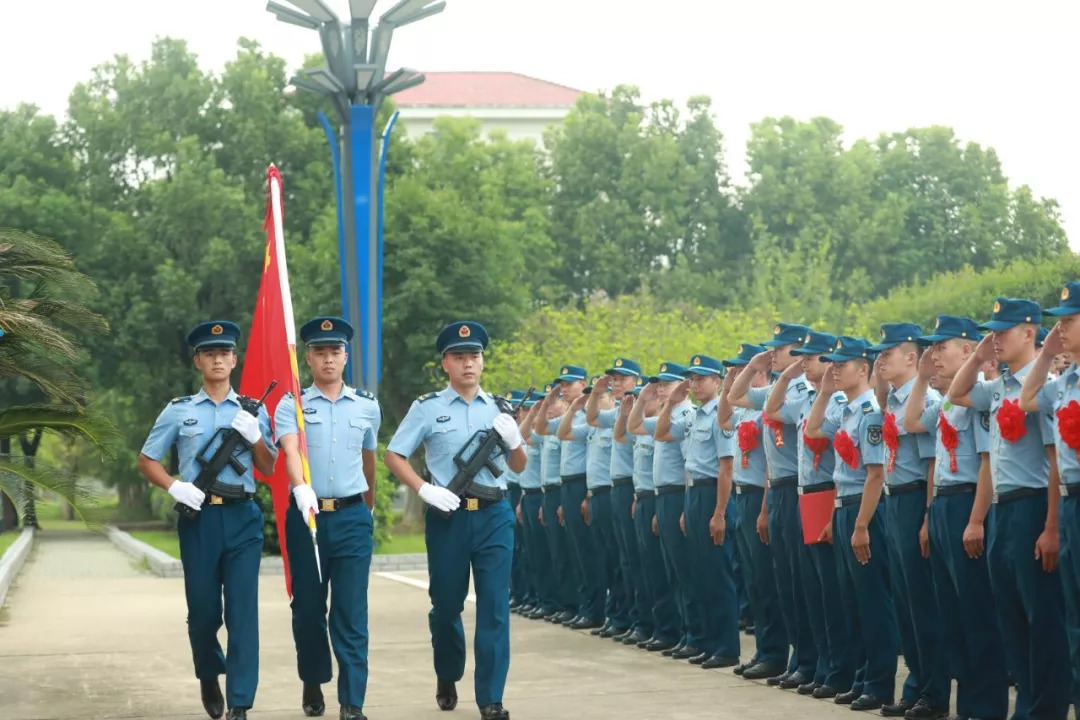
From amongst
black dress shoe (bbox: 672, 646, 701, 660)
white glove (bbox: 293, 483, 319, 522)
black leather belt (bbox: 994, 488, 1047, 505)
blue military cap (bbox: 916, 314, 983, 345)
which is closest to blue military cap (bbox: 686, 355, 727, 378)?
black dress shoe (bbox: 672, 646, 701, 660)

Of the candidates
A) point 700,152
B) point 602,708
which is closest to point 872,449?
point 602,708

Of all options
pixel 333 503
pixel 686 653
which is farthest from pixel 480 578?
pixel 686 653

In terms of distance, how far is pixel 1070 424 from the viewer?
7344mm

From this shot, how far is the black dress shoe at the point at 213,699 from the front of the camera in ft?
30.3

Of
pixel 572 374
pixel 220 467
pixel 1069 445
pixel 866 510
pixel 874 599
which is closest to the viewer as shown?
pixel 1069 445

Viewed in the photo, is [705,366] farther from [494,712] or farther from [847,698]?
[494,712]

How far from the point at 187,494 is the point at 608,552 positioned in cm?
601

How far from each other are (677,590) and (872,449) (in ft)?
12.1

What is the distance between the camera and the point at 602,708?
30.8 feet

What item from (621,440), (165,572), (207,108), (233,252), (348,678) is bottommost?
(165,572)

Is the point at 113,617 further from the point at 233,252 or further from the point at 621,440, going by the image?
the point at 233,252

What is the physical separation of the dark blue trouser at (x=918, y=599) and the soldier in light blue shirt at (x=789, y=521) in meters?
1.23

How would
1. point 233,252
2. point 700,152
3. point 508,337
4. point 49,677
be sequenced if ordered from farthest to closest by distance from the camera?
point 700,152 < point 233,252 < point 508,337 < point 49,677

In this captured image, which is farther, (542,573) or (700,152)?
(700,152)
